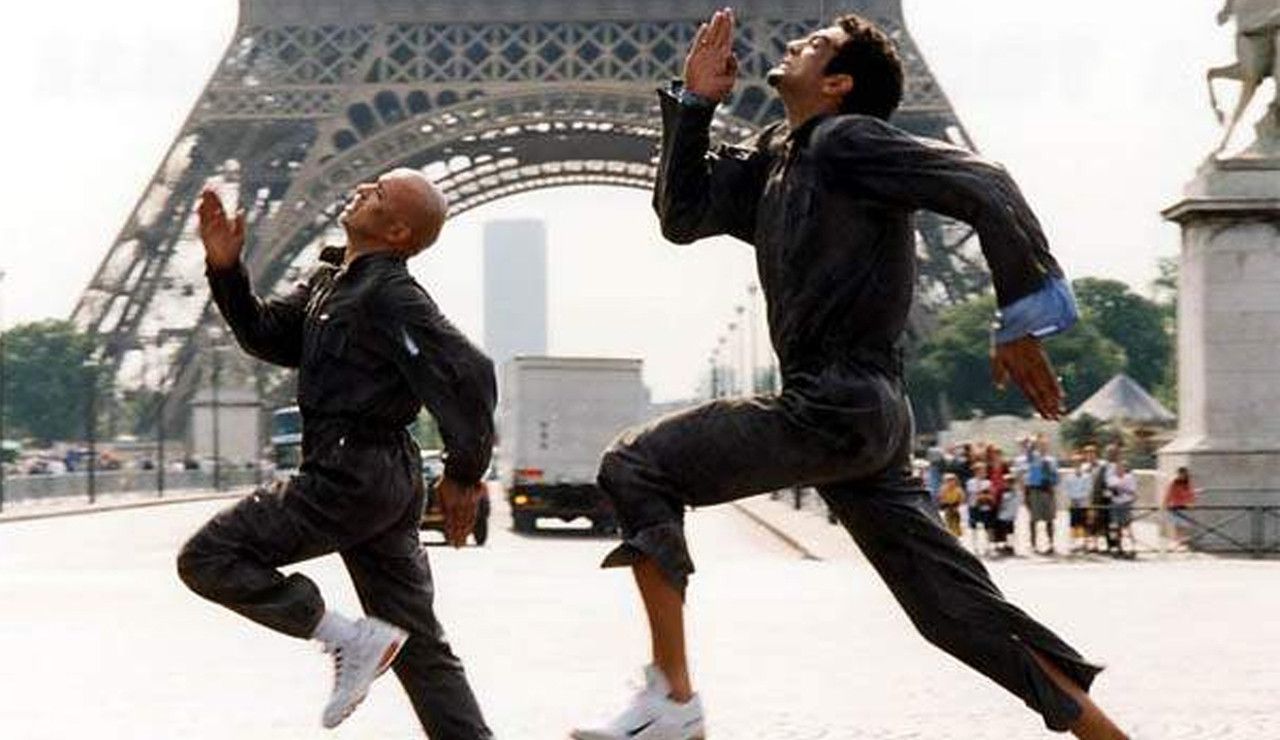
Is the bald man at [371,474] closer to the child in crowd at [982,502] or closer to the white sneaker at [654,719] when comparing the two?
the white sneaker at [654,719]

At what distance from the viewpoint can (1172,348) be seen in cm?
11394

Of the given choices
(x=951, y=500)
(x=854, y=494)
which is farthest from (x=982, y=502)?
(x=854, y=494)

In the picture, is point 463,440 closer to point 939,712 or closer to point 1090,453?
point 939,712

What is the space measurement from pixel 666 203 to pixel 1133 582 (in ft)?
52.4

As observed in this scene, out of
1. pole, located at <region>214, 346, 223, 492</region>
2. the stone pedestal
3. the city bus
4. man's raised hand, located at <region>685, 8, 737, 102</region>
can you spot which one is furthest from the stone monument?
pole, located at <region>214, 346, 223, 492</region>

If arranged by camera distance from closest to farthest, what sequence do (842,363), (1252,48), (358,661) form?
(842,363) < (358,661) < (1252,48)

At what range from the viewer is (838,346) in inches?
219

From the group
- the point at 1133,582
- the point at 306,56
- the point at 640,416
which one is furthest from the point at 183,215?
the point at 1133,582

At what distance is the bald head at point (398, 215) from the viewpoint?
6.41m

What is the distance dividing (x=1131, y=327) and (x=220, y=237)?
→ 110 meters

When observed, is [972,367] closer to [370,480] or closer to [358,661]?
[370,480]

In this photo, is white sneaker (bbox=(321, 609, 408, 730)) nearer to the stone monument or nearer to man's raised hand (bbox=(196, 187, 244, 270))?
man's raised hand (bbox=(196, 187, 244, 270))

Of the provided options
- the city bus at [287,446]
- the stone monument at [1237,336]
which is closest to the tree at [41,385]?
A: the city bus at [287,446]

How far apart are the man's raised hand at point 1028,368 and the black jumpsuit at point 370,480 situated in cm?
143
